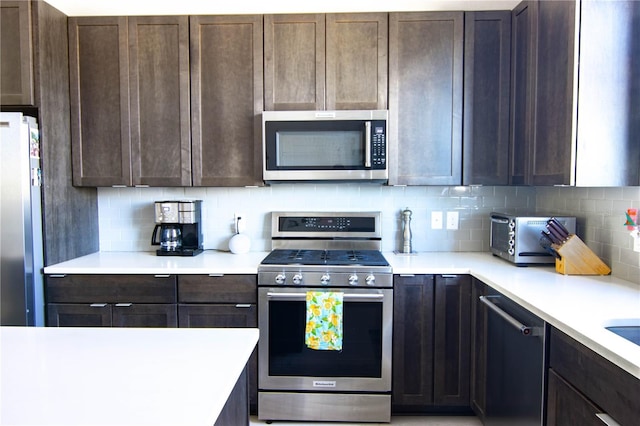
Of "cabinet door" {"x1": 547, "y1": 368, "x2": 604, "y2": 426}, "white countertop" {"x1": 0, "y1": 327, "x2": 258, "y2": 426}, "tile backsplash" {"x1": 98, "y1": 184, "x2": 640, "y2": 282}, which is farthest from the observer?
"tile backsplash" {"x1": 98, "y1": 184, "x2": 640, "y2": 282}

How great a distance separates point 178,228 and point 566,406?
2.29m

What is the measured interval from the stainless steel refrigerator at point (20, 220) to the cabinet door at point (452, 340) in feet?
7.21

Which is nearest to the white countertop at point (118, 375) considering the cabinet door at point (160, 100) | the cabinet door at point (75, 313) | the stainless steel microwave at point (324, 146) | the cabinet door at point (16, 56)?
the cabinet door at point (75, 313)

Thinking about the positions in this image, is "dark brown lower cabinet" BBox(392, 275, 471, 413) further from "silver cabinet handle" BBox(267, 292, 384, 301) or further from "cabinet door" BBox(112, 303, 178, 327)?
"cabinet door" BBox(112, 303, 178, 327)

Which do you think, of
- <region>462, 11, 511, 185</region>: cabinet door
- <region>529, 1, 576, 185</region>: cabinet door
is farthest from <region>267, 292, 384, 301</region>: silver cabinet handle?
<region>529, 1, 576, 185</region>: cabinet door

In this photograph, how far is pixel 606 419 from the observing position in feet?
3.76

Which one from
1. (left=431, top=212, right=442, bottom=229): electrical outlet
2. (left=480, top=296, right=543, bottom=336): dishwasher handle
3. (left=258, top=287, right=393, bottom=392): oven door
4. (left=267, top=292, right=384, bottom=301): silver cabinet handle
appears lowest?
(left=258, top=287, right=393, bottom=392): oven door

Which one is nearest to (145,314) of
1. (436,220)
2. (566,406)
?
(436,220)

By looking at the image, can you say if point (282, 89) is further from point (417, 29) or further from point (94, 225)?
point (94, 225)

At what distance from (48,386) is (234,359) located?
15.8 inches

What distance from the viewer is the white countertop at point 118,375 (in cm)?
78

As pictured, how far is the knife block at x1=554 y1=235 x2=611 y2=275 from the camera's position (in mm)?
2051

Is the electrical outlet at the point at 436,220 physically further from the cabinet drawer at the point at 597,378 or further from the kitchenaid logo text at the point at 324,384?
the cabinet drawer at the point at 597,378

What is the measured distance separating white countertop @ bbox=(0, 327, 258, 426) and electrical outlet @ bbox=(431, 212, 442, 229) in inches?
73.0
